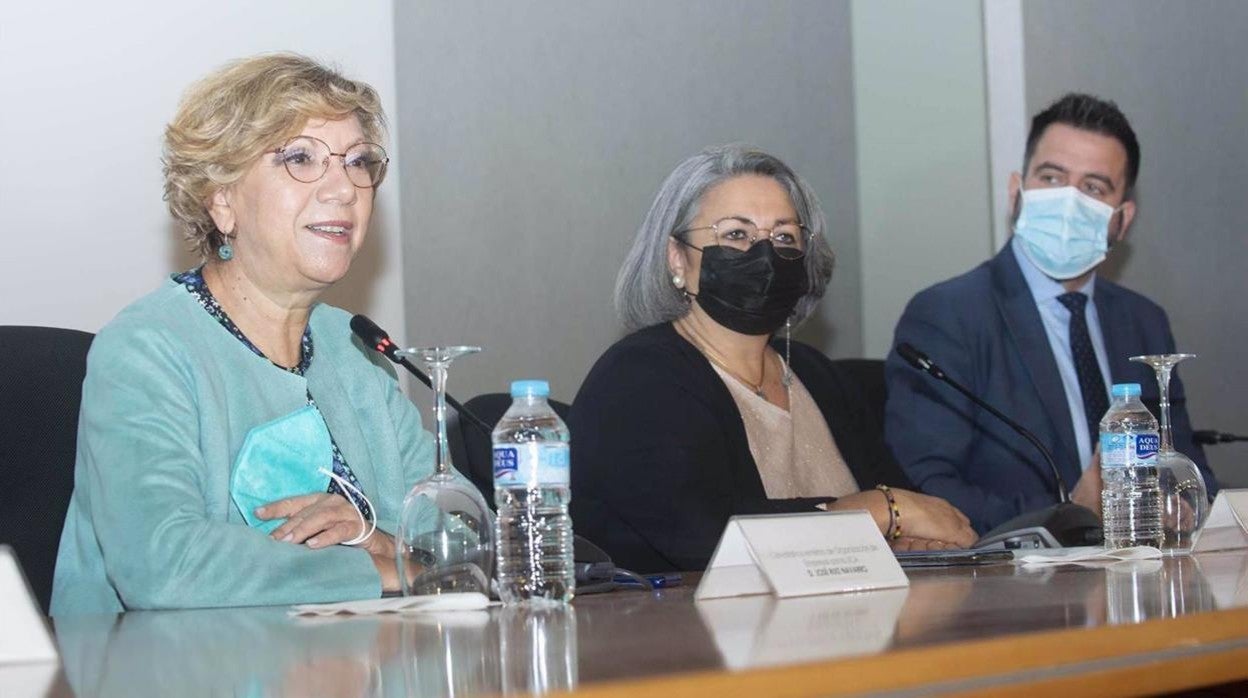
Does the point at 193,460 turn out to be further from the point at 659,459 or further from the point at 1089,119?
the point at 1089,119

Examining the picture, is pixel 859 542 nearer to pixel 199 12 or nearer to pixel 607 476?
pixel 607 476

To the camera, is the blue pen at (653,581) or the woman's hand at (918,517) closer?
the blue pen at (653,581)

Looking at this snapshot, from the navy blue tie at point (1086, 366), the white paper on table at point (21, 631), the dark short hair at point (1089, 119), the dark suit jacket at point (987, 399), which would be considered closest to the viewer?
the white paper on table at point (21, 631)

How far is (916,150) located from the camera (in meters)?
4.47

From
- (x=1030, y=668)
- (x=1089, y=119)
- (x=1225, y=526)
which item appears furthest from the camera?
(x=1089, y=119)

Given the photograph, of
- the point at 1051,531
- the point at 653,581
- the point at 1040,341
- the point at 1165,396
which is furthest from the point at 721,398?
the point at 1040,341

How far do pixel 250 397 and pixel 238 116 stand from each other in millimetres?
449

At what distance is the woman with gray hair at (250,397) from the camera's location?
1978mm

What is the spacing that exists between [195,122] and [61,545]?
0.68 m

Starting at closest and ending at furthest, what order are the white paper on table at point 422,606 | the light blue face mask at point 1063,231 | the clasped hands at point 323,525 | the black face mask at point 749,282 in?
1. the white paper on table at point 422,606
2. the clasped hands at point 323,525
3. the black face mask at point 749,282
4. the light blue face mask at point 1063,231

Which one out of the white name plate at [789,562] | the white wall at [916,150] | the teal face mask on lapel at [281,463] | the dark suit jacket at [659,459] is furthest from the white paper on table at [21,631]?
the white wall at [916,150]

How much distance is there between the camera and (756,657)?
1078mm

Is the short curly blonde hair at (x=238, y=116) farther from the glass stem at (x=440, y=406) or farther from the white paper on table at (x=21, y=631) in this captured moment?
the white paper on table at (x=21, y=631)

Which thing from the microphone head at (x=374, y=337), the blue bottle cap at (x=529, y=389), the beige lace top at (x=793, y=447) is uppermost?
the microphone head at (x=374, y=337)
